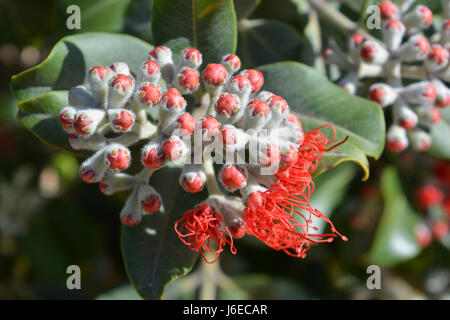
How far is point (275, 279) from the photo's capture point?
9.74 ft

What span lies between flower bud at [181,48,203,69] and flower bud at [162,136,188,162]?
30 cm

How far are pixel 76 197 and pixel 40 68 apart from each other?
2.02m

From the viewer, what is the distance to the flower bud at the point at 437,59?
2.04 meters

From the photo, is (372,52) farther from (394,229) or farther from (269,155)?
(394,229)

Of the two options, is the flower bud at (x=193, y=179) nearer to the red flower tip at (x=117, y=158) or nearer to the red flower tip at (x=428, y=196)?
the red flower tip at (x=117, y=158)

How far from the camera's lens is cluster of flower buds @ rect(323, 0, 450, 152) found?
2.05 metres

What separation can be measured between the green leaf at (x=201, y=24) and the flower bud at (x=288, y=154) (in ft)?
1.51

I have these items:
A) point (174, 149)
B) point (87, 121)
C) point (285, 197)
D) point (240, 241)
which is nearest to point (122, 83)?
point (87, 121)

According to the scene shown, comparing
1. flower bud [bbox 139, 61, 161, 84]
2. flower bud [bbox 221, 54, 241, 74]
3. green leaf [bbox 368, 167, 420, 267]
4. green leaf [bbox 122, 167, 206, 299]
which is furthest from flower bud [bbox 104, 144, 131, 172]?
green leaf [bbox 368, 167, 420, 267]

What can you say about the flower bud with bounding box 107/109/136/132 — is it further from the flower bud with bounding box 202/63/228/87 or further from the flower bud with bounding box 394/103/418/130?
the flower bud with bounding box 394/103/418/130

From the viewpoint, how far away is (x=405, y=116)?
A: 210 cm

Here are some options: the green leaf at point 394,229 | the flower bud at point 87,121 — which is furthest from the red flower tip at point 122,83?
the green leaf at point 394,229
